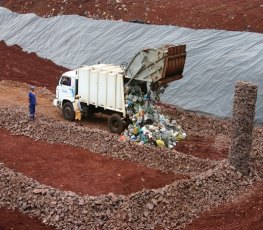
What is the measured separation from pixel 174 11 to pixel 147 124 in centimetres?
1606

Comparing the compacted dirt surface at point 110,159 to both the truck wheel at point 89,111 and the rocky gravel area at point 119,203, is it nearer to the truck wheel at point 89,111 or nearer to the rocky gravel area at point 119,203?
the rocky gravel area at point 119,203

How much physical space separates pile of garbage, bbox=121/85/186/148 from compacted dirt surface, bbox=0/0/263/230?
60 cm

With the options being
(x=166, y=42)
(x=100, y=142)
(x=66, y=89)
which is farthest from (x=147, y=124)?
(x=166, y=42)

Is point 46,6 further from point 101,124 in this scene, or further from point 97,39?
point 101,124

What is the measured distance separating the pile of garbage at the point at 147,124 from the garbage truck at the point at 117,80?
0.30 meters

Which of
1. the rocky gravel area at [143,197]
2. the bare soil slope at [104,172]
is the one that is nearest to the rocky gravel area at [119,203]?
the rocky gravel area at [143,197]

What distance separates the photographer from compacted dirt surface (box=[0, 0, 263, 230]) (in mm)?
12562

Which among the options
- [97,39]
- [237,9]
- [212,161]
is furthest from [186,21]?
[212,161]

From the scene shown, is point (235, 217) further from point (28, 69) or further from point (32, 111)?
point (28, 69)

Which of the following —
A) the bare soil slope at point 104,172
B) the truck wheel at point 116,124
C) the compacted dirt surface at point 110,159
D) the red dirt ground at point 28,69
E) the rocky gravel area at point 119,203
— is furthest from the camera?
the red dirt ground at point 28,69

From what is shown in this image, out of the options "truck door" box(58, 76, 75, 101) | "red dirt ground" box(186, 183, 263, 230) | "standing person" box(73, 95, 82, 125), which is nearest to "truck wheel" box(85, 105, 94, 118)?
"standing person" box(73, 95, 82, 125)

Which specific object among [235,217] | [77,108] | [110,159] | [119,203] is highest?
[77,108]

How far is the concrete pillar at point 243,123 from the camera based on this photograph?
558 inches

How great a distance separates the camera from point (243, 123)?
46.8 ft
